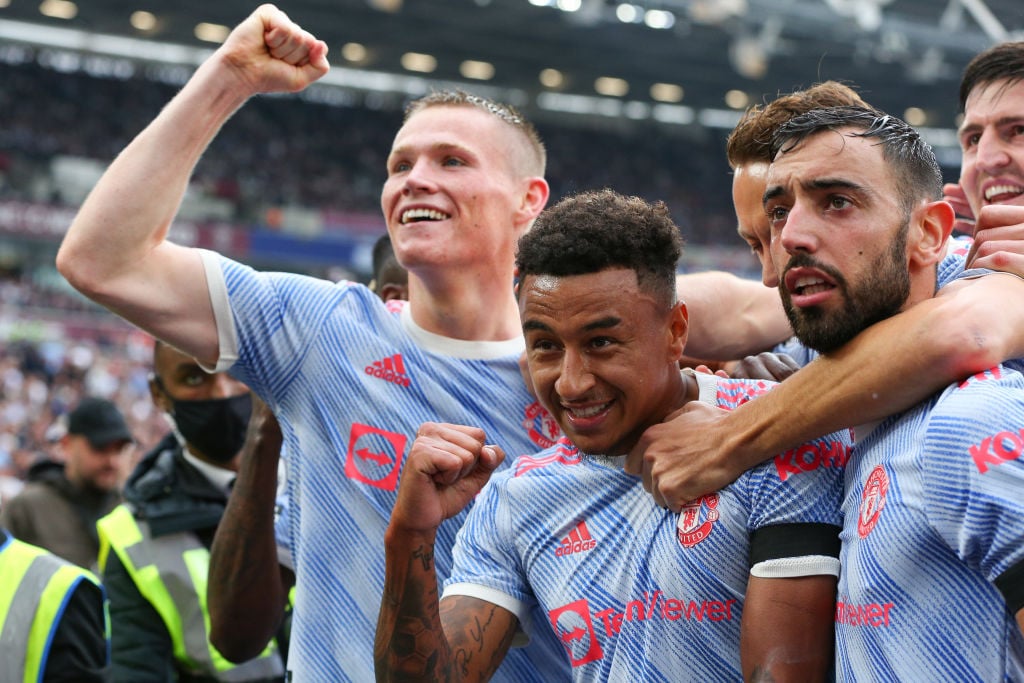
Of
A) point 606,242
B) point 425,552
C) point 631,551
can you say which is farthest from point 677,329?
point 425,552

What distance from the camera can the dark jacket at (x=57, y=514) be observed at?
18.0 feet

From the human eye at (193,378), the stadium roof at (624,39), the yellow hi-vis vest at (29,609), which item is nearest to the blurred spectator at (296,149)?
the stadium roof at (624,39)

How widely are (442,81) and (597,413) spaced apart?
30418 mm

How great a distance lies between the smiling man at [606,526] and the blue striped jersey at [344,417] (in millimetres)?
362

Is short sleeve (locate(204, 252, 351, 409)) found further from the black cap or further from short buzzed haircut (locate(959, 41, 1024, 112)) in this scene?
the black cap

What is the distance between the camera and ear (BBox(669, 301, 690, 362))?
2.40m

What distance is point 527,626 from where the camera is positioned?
251 centimetres

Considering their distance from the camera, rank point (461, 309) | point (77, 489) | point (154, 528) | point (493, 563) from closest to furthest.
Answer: point (493, 563) < point (461, 309) < point (154, 528) < point (77, 489)

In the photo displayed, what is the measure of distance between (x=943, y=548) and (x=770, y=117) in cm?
116

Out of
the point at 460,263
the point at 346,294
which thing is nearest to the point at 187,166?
the point at 346,294

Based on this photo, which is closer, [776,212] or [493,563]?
[776,212]

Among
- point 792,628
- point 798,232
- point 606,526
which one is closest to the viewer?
point 792,628

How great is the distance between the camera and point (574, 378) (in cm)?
228

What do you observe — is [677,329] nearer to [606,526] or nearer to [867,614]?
[606,526]
